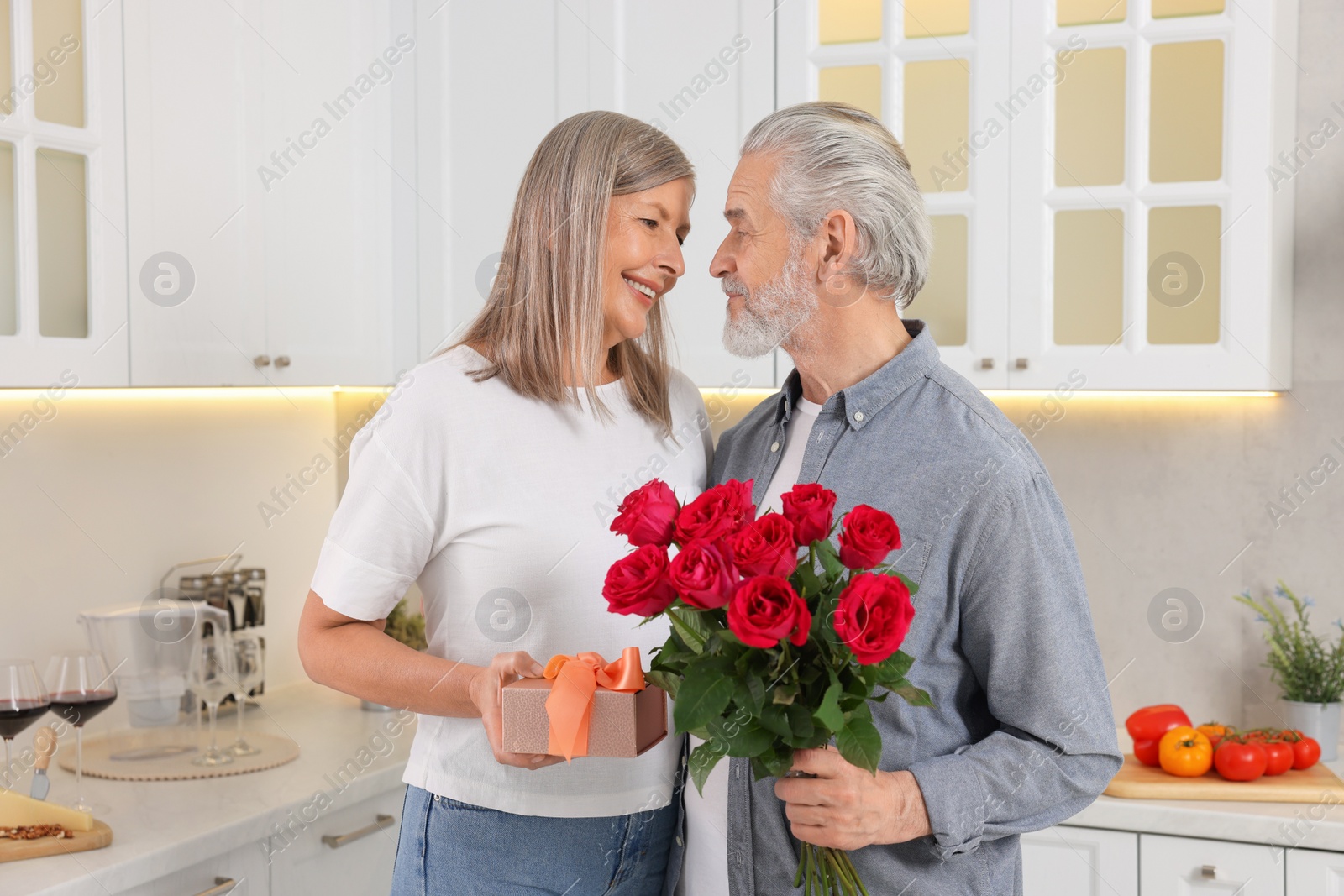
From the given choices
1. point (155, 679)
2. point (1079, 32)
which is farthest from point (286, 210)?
point (1079, 32)

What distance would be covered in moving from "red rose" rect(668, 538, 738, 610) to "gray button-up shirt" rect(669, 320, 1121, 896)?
0.34 meters

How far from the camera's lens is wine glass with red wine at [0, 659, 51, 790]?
66.0 inches

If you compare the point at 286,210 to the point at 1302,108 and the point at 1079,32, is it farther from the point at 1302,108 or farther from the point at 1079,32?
the point at 1302,108

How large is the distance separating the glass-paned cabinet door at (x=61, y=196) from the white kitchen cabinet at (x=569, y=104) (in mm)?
667

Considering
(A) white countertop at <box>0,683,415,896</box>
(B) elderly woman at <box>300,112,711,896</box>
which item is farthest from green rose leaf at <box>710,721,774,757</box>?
(A) white countertop at <box>0,683,415,896</box>

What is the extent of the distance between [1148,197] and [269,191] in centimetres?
166

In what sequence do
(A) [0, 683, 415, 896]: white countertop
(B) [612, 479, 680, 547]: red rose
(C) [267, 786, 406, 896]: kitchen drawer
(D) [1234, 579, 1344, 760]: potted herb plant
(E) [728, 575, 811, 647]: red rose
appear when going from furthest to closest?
1. (D) [1234, 579, 1344, 760]: potted herb plant
2. (C) [267, 786, 406, 896]: kitchen drawer
3. (A) [0, 683, 415, 896]: white countertop
4. (B) [612, 479, 680, 547]: red rose
5. (E) [728, 575, 811, 647]: red rose

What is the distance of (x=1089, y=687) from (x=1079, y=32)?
1.45 m

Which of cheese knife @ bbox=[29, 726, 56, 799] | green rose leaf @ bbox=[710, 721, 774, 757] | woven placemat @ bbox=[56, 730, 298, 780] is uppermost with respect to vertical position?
green rose leaf @ bbox=[710, 721, 774, 757]

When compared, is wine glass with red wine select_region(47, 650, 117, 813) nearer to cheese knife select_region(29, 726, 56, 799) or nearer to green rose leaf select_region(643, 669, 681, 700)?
cheese knife select_region(29, 726, 56, 799)

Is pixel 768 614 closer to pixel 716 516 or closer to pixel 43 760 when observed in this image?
pixel 716 516

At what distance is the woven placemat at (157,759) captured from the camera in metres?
1.96

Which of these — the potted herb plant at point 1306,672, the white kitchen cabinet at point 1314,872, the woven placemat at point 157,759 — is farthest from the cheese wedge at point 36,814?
the potted herb plant at point 1306,672

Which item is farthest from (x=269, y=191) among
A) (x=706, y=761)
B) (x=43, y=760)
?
(x=706, y=761)
